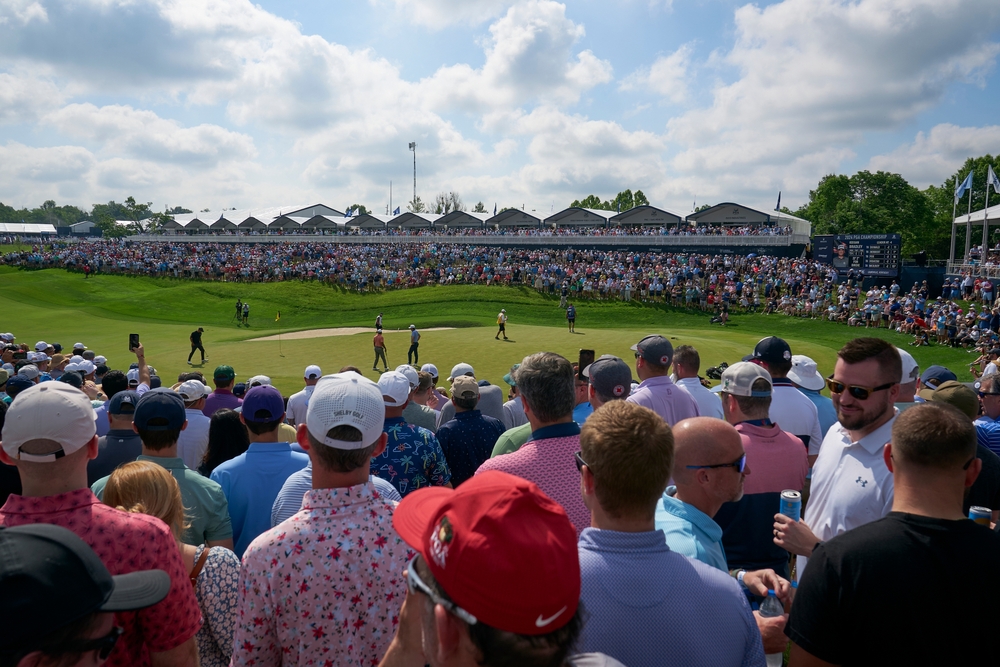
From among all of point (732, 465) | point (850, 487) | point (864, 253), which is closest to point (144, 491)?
point (732, 465)

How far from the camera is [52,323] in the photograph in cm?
3409

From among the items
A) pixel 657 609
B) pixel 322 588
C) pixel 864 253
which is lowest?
pixel 322 588

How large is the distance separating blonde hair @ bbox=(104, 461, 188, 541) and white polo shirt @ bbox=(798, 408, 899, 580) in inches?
143

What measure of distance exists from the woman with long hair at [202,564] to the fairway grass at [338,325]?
1487 cm

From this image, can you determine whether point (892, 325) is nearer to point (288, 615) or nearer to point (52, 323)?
point (288, 615)

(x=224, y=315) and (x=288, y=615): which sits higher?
(x=288, y=615)

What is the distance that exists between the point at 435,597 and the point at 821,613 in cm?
167

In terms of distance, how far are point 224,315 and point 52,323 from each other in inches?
348

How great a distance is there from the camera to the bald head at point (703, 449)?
3238 mm

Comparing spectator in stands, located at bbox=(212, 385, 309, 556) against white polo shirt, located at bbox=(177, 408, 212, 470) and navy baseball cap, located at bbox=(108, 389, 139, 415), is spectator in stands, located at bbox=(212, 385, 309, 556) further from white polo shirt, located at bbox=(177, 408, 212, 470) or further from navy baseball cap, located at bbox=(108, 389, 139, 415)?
white polo shirt, located at bbox=(177, 408, 212, 470)

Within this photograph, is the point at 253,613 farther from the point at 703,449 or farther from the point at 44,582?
the point at 703,449

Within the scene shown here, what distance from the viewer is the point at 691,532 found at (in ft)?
10.0

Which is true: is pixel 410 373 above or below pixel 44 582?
below

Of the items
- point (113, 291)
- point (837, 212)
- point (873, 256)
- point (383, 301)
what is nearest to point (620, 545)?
point (873, 256)
